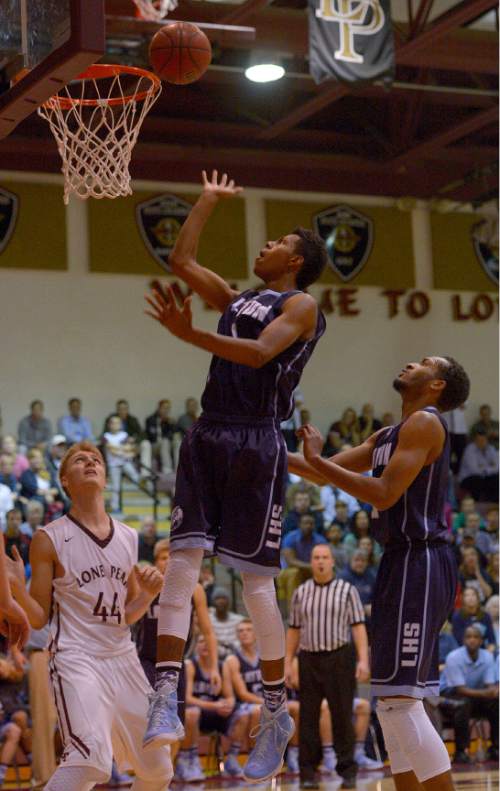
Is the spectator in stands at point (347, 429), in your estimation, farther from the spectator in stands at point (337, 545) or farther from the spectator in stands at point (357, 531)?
the spectator in stands at point (337, 545)

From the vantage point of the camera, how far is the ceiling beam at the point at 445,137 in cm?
2084

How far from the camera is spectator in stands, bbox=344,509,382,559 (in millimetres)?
18234

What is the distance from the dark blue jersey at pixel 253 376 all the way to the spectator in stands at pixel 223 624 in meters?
8.61

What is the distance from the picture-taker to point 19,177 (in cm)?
2134

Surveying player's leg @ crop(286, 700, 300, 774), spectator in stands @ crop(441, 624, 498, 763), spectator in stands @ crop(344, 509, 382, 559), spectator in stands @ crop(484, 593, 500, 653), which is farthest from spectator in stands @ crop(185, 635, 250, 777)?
spectator in stands @ crop(344, 509, 382, 559)

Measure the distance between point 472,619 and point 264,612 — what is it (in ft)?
33.5

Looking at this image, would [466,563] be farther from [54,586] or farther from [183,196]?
[54,586]

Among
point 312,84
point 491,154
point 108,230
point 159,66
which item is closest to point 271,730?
point 159,66

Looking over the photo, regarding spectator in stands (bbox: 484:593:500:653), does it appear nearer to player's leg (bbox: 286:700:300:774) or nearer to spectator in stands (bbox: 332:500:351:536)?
spectator in stands (bbox: 332:500:351:536)

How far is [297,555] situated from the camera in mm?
17500

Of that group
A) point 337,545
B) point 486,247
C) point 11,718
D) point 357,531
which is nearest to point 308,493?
point 357,531

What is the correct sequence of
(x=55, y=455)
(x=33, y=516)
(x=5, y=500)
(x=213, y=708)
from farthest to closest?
(x=55, y=455) < (x=5, y=500) < (x=33, y=516) < (x=213, y=708)

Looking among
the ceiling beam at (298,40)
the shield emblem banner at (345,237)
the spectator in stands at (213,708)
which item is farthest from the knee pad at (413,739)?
the shield emblem banner at (345,237)

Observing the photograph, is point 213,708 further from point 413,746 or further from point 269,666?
point 269,666
